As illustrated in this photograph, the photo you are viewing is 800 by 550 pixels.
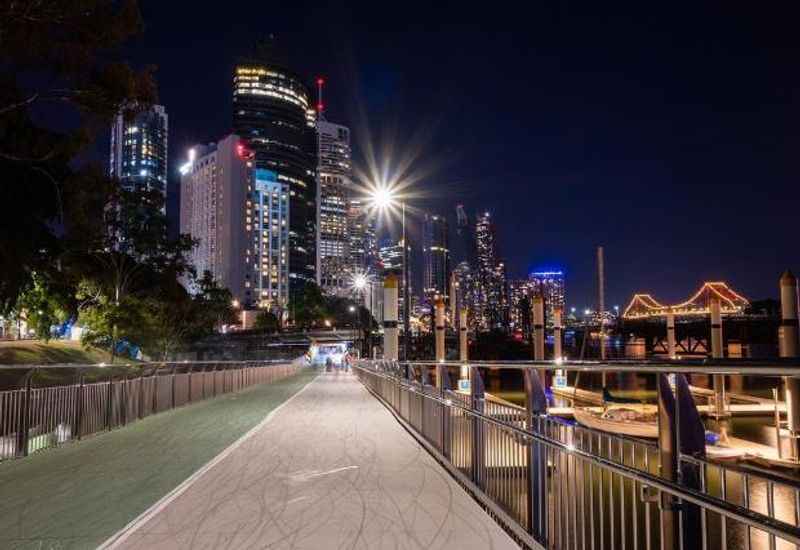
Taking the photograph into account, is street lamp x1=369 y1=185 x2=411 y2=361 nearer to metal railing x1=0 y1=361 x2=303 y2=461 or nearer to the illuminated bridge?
metal railing x1=0 y1=361 x2=303 y2=461

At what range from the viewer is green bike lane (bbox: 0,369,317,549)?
6.07 meters

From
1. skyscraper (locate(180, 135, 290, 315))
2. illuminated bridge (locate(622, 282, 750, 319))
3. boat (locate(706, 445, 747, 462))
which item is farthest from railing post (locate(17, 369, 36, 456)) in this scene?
skyscraper (locate(180, 135, 290, 315))

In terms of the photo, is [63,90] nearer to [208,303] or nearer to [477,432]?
[477,432]

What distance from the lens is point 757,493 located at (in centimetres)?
337

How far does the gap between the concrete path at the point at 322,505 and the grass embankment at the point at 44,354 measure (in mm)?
35200

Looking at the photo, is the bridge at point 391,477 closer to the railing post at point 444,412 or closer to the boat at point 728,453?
the railing post at point 444,412

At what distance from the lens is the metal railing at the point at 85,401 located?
33.4ft

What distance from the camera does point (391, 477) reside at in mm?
8445

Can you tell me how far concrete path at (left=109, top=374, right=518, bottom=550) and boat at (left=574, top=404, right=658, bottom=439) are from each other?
2153cm

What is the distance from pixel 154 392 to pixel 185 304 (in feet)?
118

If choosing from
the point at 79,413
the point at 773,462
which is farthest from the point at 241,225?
the point at 79,413

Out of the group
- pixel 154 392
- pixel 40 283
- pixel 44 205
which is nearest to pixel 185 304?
pixel 40 283

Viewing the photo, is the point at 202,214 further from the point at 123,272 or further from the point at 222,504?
the point at 222,504

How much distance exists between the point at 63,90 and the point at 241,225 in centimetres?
16850
